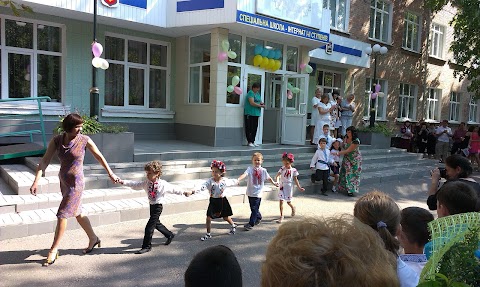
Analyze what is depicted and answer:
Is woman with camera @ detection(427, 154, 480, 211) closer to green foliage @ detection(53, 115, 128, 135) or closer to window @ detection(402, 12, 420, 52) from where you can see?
green foliage @ detection(53, 115, 128, 135)

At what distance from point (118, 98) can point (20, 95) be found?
268 centimetres

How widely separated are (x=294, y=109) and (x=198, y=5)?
4.47m

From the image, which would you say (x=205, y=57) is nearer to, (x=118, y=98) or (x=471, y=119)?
(x=118, y=98)

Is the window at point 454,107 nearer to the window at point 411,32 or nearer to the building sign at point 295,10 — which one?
the window at point 411,32

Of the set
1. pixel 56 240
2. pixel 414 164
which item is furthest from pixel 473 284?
pixel 414 164

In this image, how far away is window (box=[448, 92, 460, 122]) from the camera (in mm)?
22922

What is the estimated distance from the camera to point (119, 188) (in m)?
7.24

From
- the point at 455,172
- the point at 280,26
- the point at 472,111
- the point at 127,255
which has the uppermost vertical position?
the point at 280,26

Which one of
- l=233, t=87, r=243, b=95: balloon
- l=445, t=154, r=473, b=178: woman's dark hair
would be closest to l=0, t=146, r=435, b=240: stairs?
l=233, t=87, r=243, b=95: balloon

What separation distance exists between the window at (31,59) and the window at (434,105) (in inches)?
731

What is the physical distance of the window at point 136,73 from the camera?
11.7m

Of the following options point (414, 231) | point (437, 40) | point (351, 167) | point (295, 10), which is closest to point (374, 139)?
point (295, 10)

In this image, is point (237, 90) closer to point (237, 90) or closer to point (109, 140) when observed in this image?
point (237, 90)

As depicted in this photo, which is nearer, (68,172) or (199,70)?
(68,172)
